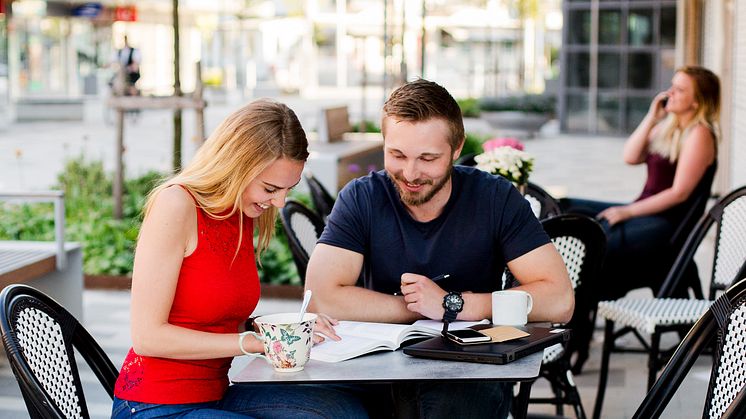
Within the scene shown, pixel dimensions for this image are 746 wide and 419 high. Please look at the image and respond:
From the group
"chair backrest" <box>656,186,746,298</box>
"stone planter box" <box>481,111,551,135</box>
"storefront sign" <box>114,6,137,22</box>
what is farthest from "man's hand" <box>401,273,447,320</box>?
"storefront sign" <box>114,6,137,22</box>

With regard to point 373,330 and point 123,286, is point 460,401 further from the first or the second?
point 123,286

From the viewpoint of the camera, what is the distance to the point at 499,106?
24.0 metres

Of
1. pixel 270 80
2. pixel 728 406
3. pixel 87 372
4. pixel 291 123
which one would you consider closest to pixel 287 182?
pixel 291 123

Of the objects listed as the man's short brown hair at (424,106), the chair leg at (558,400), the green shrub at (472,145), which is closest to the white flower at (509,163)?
the chair leg at (558,400)

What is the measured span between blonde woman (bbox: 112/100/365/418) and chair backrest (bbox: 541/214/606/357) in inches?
51.5

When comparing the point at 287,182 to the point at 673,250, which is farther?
the point at 673,250

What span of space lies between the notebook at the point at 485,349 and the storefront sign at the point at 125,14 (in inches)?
929

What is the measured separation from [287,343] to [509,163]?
84.7 inches

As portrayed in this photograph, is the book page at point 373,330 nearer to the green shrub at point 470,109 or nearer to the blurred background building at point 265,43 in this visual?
the blurred background building at point 265,43

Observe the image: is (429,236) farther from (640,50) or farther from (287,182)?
(640,50)

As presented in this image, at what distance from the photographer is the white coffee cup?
8.89 ft

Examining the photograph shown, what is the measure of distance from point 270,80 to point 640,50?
26.1 meters

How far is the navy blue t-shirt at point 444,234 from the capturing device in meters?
2.94

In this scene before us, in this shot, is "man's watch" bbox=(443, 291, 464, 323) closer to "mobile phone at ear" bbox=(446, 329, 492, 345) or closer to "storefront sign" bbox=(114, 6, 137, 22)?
"mobile phone at ear" bbox=(446, 329, 492, 345)
